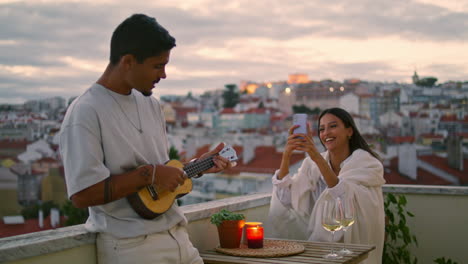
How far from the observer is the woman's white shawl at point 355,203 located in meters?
3.04

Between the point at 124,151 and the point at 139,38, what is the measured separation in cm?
35

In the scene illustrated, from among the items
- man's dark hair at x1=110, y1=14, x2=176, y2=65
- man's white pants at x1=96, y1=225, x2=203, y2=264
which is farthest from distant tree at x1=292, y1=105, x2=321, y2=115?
man's dark hair at x1=110, y1=14, x2=176, y2=65

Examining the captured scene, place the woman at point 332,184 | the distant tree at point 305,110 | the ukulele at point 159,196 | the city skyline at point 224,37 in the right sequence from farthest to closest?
the distant tree at point 305,110, the city skyline at point 224,37, the woman at point 332,184, the ukulele at point 159,196

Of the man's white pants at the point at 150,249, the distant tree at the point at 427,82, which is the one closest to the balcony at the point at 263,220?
the man's white pants at the point at 150,249

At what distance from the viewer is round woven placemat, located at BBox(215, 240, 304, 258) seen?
246cm

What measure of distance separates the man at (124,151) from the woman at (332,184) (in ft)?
3.79

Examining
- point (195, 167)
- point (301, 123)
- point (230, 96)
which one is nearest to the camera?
point (195, 167)

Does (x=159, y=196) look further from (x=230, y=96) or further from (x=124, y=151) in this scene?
(x=230, y=96)

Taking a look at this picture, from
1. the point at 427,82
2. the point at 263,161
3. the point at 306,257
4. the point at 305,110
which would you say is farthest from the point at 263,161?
the point at 306,257

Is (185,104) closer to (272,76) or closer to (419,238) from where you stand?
(272,76)

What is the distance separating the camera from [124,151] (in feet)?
5.94

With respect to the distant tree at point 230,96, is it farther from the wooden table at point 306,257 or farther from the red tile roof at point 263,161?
the wooden table at point 306,257

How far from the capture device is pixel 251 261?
2371mm

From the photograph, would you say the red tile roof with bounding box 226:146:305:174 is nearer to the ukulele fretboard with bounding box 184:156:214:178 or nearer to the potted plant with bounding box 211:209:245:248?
the potted plant with bounding box 211:209:245:248
